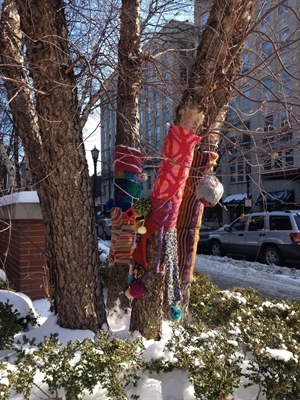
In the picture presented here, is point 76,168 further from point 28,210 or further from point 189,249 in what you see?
point 28,210

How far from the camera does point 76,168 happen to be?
3531 millimetres

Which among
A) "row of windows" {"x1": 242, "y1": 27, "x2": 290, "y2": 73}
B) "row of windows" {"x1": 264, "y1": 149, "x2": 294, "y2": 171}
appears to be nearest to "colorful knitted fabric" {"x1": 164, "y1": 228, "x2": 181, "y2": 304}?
"row of windows" {"x1": 264, "y1": 149, "x2": 294, "y2": 171}

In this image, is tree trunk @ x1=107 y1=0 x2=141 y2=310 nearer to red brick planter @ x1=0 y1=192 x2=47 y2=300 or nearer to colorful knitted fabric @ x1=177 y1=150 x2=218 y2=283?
colorful knitted fabric @ x1=177 y1=150 x2=218 y2=283

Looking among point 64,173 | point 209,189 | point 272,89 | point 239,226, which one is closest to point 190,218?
point 209,189

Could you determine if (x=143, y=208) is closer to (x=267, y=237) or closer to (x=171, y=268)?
(x=171, y=268)

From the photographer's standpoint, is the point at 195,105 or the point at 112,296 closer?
the point at 195,105

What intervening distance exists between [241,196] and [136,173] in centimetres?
2622

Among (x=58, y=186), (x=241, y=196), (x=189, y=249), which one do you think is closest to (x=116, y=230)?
(x=189, y=249)

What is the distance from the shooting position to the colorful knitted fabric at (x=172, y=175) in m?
3.32

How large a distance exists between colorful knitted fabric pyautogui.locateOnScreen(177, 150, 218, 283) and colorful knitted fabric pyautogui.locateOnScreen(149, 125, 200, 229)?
0.57 meters

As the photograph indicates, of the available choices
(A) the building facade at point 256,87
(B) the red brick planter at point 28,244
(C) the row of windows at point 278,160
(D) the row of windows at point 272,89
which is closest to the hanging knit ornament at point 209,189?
(A) the building facade at point 256,87

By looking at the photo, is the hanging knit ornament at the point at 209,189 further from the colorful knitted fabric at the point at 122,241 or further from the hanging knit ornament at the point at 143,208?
the colorful knitted fabric at the point at 122,241

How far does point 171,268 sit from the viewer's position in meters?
3.46

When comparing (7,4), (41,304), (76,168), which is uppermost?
(7,4)
